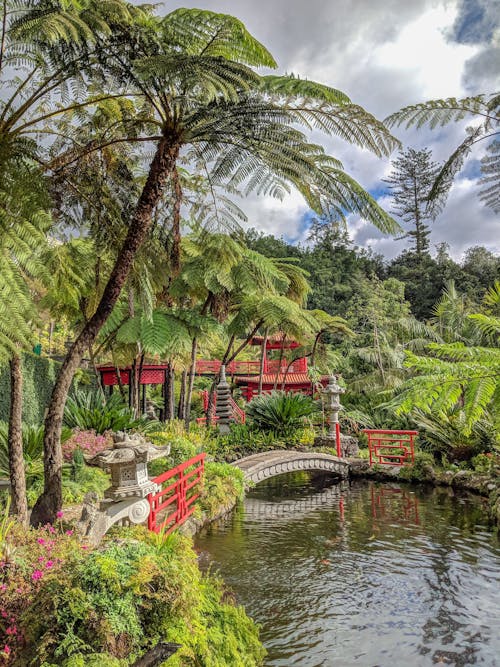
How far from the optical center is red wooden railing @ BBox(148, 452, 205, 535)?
5847 millimetres

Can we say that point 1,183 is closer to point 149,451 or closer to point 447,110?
point 149,451

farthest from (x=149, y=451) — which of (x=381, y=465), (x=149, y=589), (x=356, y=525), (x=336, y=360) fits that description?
(x=336, y=360)

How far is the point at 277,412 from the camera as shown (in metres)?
14.4

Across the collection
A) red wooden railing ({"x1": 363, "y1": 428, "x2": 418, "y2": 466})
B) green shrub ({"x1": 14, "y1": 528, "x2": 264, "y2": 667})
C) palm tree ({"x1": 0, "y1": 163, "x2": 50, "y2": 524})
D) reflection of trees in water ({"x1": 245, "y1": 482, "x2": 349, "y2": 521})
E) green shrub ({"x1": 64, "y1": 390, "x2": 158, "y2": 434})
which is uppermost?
palm tree ({"x1": 0, "y1": 163, "x2": 50, "y2": 524})

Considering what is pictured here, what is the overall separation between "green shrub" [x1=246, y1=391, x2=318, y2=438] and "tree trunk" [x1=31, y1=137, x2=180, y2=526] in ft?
31.7

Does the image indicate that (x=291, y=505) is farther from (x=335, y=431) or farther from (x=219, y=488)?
(x=335, y=431)

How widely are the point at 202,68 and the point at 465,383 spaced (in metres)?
3.52

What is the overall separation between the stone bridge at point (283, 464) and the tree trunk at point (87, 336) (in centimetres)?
630

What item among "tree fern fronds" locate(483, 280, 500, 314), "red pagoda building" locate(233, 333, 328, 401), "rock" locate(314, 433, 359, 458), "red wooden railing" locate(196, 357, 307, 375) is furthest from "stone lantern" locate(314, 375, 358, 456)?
"red wooden railing" locate(196, 357, 307, 375)

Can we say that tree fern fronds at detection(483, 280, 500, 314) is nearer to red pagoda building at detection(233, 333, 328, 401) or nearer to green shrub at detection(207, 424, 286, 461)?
green shrub at detection(207, 424, 286, 461)

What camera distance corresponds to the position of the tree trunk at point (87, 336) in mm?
4715

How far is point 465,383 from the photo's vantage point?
2.97 metres

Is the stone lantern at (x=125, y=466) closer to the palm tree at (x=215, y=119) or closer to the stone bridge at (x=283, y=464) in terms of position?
the palm tree at (x=215, y=119)

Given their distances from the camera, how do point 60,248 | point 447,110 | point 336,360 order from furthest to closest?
point 336,360 → point 447,110 → point 60,248
